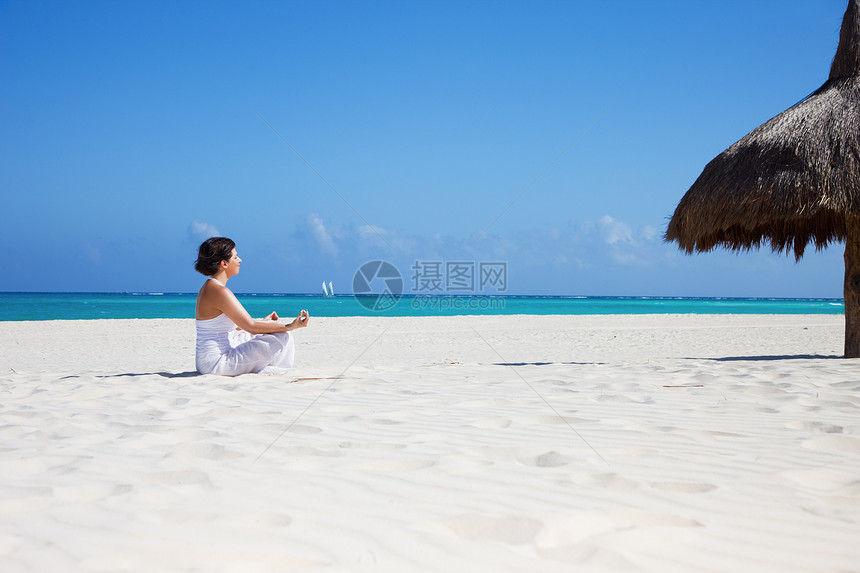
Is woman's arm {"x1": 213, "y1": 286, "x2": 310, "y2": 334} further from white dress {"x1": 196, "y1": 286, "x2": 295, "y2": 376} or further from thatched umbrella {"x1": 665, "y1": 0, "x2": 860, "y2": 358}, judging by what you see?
thatched umbrella {"x1": 665, "y1": 0, "x2": 860, "y2": 358}

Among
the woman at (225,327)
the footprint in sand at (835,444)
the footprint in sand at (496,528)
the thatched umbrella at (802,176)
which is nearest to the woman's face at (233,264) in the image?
the woman at (225,327)

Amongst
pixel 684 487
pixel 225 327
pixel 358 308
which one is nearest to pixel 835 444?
pixel 684 487

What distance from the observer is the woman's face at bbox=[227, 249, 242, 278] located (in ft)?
14.6

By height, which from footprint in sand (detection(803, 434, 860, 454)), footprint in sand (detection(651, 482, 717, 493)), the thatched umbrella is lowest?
footprint in sand (detection(651, 482, 717, 493))

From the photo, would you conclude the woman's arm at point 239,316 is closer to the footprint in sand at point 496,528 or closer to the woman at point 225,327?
the woman at point 225,327

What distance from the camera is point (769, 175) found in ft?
18.8

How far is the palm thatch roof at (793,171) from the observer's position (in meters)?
5.49

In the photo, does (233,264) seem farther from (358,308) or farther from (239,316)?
(358,308)

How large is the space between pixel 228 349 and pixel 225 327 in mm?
194

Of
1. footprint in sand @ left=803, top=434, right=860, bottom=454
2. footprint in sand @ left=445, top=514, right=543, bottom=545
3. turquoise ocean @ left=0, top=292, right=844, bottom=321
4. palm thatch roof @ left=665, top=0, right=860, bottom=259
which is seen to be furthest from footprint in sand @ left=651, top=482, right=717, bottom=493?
turquoise ocean @ left=0, top=292, right=844, bottom=321

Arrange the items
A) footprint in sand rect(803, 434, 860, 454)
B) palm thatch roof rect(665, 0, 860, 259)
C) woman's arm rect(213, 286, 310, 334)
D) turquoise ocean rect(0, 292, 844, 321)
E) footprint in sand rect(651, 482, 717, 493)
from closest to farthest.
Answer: footprint in sand rect(651, 482, 717, 493), footprint in sand rect(803, 434, 860, 454), woman's arm rect(213, 286, 310, 334), palm thatch roof rect(665, 0, 860, 259), turquoise ocean rect(0, 292, 844, 321)

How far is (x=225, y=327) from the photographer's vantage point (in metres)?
4.39

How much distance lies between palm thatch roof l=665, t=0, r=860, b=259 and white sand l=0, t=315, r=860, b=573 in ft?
7.55

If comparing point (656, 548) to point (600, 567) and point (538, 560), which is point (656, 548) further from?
point (538, 560)
